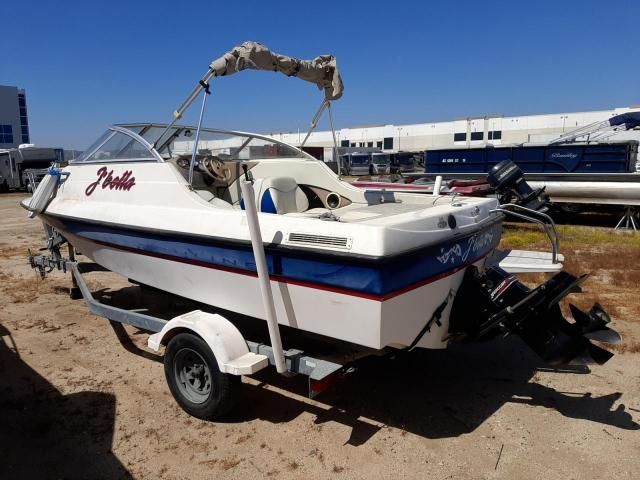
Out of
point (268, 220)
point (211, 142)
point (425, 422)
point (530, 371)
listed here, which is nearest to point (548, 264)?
point (530, 371)

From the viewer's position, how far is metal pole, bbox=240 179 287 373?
8.77 ft

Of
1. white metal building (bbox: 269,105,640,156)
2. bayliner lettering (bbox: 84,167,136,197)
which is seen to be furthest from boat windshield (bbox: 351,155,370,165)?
bayliner lettering (bbox: 84,167,136,197)

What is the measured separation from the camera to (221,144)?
498 cm

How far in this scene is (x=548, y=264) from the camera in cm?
384

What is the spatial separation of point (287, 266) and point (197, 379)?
3.59ft

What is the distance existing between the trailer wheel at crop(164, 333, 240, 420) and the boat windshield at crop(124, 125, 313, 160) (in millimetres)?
1769

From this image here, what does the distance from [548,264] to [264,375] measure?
2351 mm

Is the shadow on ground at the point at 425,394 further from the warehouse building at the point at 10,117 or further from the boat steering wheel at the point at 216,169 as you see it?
the warehouse building at the point at 10,117

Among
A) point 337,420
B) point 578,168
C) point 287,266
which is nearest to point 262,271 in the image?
point 287,266

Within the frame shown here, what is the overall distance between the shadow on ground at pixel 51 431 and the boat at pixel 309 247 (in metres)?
0.99

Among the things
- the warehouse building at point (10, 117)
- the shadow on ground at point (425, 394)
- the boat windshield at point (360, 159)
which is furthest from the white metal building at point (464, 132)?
the shadow on ground at point (425, 394)

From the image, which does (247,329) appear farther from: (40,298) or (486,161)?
(486,161)

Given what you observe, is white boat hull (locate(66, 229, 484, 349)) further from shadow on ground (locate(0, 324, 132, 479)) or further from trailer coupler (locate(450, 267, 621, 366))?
shadow on ground (locate(0, 324, 132, 479))

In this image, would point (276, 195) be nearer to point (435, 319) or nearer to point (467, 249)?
point (467, 249)
